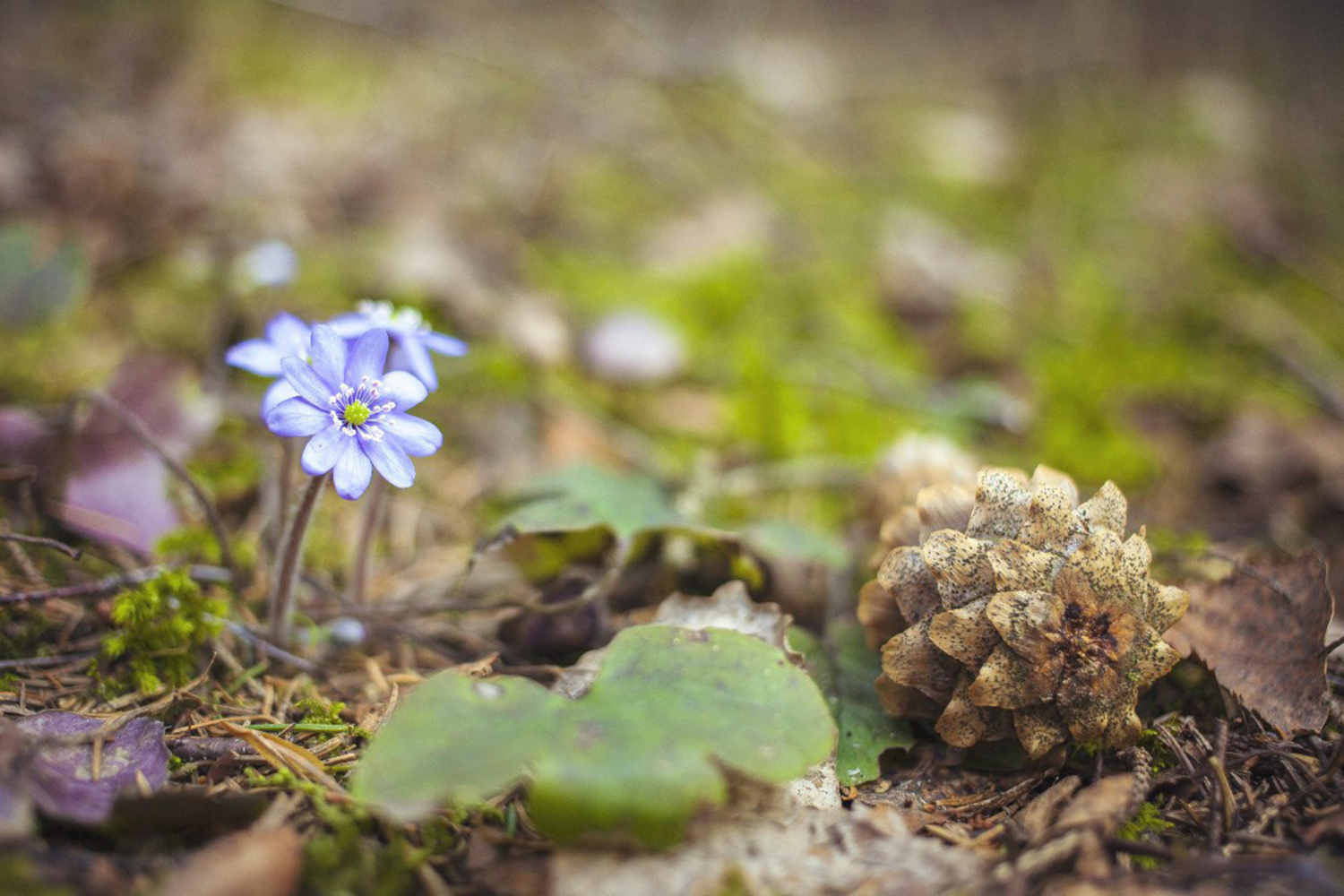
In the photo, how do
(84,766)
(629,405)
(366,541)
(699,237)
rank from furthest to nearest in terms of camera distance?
(699,237), (629,405), (366,541), (84,766)

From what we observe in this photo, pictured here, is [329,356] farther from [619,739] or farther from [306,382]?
[619,739]

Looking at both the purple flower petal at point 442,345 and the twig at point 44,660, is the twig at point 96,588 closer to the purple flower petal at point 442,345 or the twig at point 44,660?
the twig at point 44,660

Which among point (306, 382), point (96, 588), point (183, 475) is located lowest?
point (96, 588)

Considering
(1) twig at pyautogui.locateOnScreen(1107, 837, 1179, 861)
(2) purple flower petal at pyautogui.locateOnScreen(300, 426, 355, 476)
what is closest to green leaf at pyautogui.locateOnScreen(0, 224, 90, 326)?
(2) purple flower petal at pyautogui.locateOnScreen(300, 426, 355, 476)

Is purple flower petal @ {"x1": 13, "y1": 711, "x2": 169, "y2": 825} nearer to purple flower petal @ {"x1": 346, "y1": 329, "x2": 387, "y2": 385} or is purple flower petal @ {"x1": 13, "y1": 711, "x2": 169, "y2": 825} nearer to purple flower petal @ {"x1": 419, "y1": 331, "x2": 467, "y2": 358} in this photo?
purple flower petal @ {"x1": 346, "y1": 329, "x2": 387, "y2": 385}

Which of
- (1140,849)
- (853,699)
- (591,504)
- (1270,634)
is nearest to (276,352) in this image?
(591,504)
